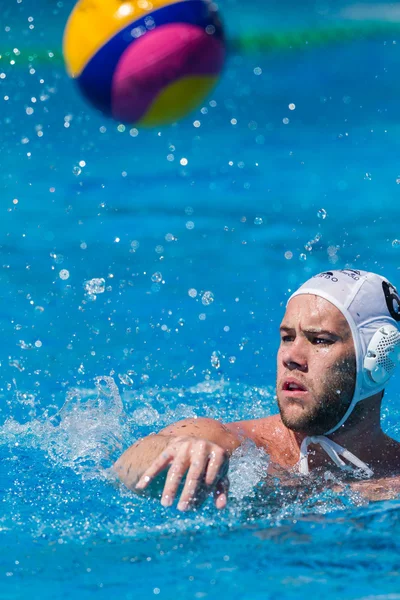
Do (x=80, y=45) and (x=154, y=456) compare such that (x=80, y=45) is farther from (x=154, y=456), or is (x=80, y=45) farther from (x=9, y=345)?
(x=9, y=345)

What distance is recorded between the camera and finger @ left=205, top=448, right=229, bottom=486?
253cm

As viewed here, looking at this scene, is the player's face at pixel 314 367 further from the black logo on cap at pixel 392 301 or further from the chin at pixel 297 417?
the black logo on cap at pixel 392 301

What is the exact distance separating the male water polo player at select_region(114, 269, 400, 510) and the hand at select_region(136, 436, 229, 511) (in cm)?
51

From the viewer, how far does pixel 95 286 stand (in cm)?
607

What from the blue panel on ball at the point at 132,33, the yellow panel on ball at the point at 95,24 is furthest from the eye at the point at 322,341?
the yellow panel on ball at the point at 95,24

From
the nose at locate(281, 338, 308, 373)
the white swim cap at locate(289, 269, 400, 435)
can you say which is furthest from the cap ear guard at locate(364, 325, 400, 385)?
the nose at locate(281, 338, 308, 373)

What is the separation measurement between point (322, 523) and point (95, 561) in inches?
30.2

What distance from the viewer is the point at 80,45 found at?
3.78 m

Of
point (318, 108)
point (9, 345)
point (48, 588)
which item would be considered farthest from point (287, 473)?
point (318, 108)

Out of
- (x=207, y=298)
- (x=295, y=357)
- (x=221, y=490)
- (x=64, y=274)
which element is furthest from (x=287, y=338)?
(x=64, y=274)

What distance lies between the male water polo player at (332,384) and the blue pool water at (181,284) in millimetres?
171

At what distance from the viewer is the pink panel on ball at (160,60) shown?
367 centimetres

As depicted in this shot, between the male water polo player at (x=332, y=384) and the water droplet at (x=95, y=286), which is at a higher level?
the water droplet at (x=95, y=286)

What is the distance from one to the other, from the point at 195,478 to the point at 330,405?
0.97 metres
